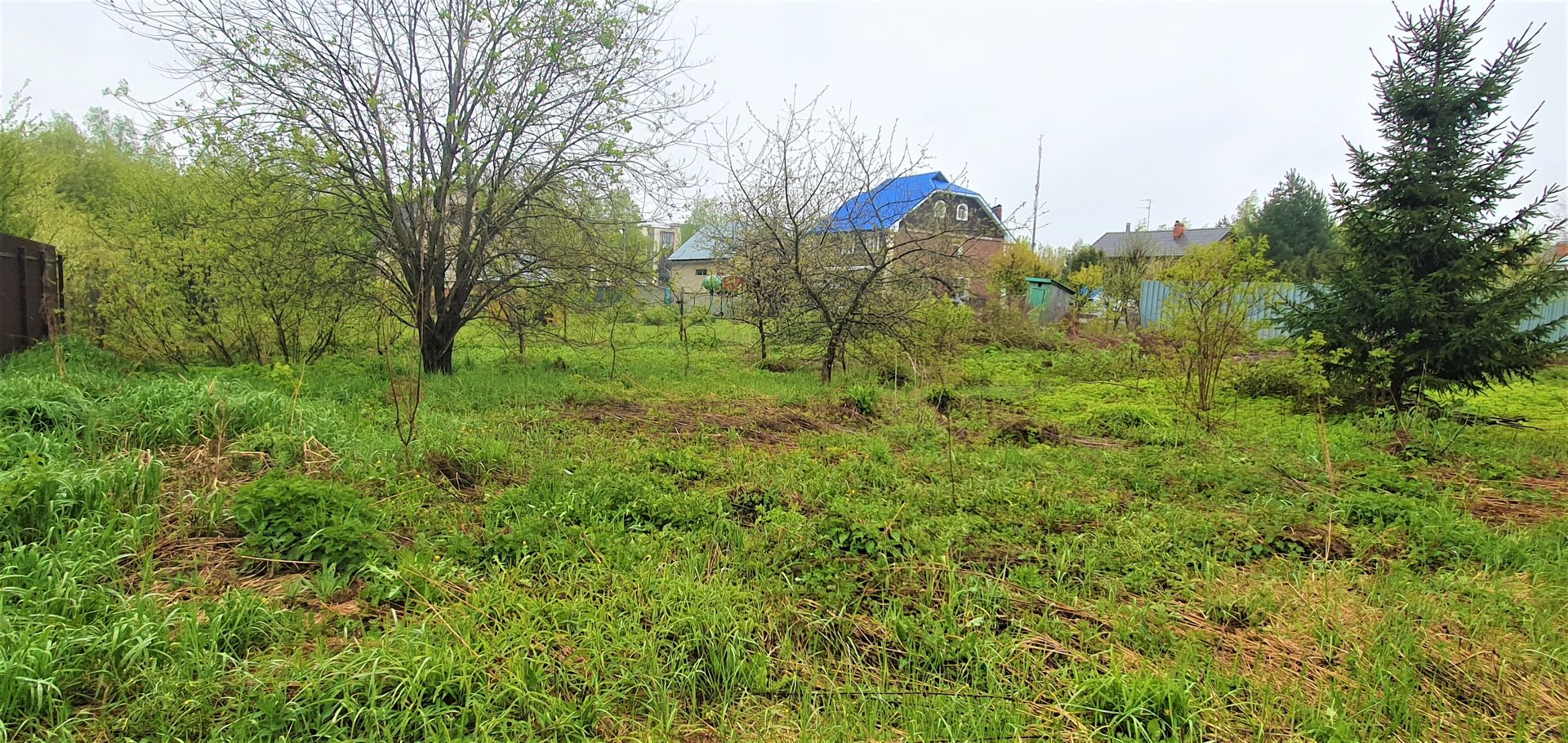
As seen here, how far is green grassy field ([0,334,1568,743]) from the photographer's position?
2219 millimetres

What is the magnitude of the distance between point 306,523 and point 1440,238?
33.2ft

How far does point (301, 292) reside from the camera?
28.3ft

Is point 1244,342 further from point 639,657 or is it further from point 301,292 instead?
point 301,292

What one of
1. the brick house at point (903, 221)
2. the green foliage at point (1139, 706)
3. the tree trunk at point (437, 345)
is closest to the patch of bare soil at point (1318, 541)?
the green foliage at point (1139, 706)

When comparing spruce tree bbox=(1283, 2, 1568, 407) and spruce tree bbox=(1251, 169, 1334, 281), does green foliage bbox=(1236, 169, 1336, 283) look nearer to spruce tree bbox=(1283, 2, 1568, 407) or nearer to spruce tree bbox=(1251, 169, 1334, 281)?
spruce tree bbox=(1251, 169, 1334, 281)

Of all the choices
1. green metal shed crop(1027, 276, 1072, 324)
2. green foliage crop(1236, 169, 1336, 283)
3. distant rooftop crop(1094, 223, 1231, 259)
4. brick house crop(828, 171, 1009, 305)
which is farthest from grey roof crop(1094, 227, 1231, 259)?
brick house crop(828, 171, 1009, 305)

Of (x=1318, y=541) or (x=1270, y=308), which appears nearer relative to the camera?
(x=1318, y=541)

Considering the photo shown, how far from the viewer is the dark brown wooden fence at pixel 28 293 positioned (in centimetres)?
776

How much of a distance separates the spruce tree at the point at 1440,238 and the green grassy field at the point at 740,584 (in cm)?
157

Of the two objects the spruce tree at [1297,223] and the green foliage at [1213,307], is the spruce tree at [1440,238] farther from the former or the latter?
the spruce tree at [1297,223]

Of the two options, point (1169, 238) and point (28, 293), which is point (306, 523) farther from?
point (1169, 238)

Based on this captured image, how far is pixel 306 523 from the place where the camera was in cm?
330

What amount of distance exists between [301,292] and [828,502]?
26.5 feet

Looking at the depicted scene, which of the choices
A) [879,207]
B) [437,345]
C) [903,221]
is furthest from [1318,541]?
[437,345]
